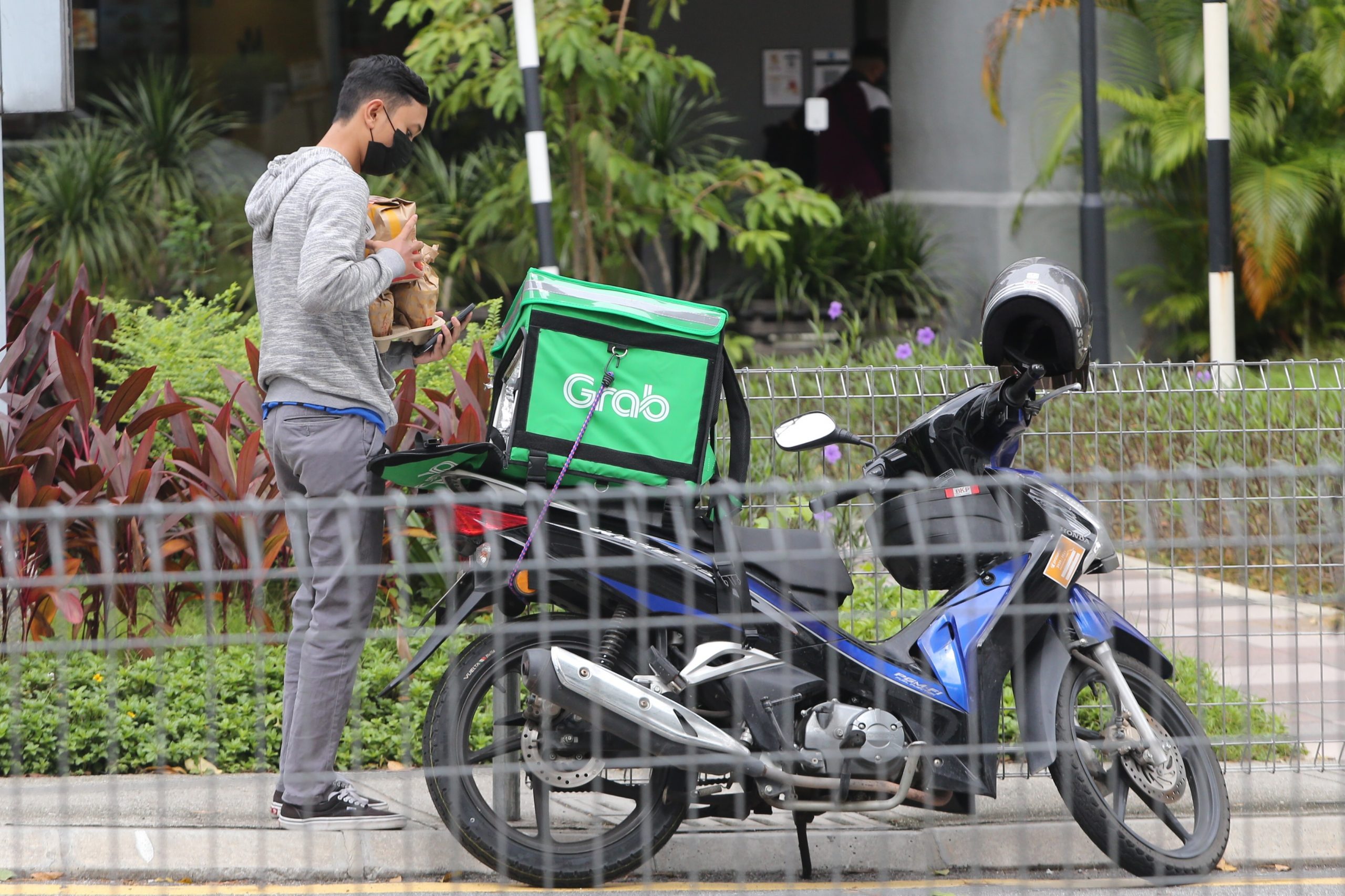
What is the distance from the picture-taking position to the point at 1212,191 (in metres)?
7.83

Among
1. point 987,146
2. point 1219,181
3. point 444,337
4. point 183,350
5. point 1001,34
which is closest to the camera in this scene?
point 444,337

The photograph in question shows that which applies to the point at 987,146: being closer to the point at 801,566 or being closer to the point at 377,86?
the point at 377,86

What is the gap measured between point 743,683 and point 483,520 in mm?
695

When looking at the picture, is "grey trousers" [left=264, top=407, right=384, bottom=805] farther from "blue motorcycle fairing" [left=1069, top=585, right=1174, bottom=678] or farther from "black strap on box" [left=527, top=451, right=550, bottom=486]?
"blue motorcycle fairing" [left=1069, top=585, right=1174, bottom=678]

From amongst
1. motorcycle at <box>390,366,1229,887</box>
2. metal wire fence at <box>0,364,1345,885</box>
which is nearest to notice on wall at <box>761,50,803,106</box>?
metal wire fence at <box>0,364,1345,885</box>

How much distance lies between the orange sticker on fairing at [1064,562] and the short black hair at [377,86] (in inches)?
76.1

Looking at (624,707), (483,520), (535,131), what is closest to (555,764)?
(624,707)

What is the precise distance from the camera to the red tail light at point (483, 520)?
339 centimetres

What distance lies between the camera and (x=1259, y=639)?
4.26m

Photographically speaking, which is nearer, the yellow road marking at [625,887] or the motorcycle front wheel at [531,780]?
the motorcycle front wheel at [531,780]

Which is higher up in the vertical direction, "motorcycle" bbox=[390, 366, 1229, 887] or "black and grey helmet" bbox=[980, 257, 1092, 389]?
"black and grey helmet" bbox=[980, 257, 1092, 389]

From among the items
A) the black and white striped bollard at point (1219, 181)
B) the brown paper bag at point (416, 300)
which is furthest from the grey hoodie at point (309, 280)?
the black and white striped bollard at point (1219, 181)

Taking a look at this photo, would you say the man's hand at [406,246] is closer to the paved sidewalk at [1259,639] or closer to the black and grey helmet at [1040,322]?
the black and grey helmet at [1040,322]

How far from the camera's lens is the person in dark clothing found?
1208 cm
